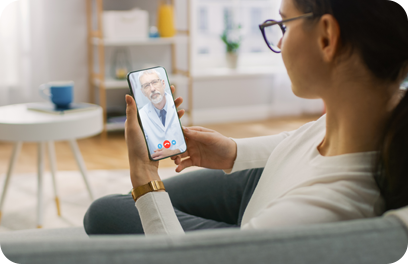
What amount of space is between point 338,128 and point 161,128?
1.18ft

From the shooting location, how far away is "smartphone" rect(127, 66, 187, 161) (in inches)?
32.1

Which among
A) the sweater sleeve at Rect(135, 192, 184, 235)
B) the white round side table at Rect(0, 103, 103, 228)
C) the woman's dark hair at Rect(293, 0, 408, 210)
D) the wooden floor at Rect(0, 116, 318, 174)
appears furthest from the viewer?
the wooden floor at Rect(0, 116, 318, 174)

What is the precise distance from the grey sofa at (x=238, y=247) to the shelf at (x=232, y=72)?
11.7 ft

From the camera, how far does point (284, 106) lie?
4.20 m

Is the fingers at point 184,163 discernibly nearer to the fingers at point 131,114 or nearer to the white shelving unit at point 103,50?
the fingers at point 131,114

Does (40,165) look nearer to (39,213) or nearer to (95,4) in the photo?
(39,213)

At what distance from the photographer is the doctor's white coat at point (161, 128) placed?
813 millimetres

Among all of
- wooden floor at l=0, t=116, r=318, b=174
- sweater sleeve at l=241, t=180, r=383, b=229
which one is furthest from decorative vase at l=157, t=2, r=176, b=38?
sweater sleeve at l=241, t=180, r=383, b=229

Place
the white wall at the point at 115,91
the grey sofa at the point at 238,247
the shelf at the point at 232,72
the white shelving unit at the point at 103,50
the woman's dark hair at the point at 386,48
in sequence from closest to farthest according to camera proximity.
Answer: the grey sofa at the point at 238,247 → the woman's dark hair at the point at 386,48 → the white shelving unit at the point at 103,50 → the white wall at the point at 115,91 → the shelf at the point at 232,72

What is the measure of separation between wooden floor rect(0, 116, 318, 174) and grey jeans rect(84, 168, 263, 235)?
64.6 inches

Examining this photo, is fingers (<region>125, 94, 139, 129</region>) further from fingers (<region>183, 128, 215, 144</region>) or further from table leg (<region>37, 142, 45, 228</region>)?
table leg (<region>37, 142, 45, 228</region>)

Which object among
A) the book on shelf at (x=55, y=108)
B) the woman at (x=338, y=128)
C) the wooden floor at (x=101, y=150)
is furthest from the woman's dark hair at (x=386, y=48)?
the wooden floor at (x=101, y=150)

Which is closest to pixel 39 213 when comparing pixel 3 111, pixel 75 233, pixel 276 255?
pixel 3 111

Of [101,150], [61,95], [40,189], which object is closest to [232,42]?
[101,150]
